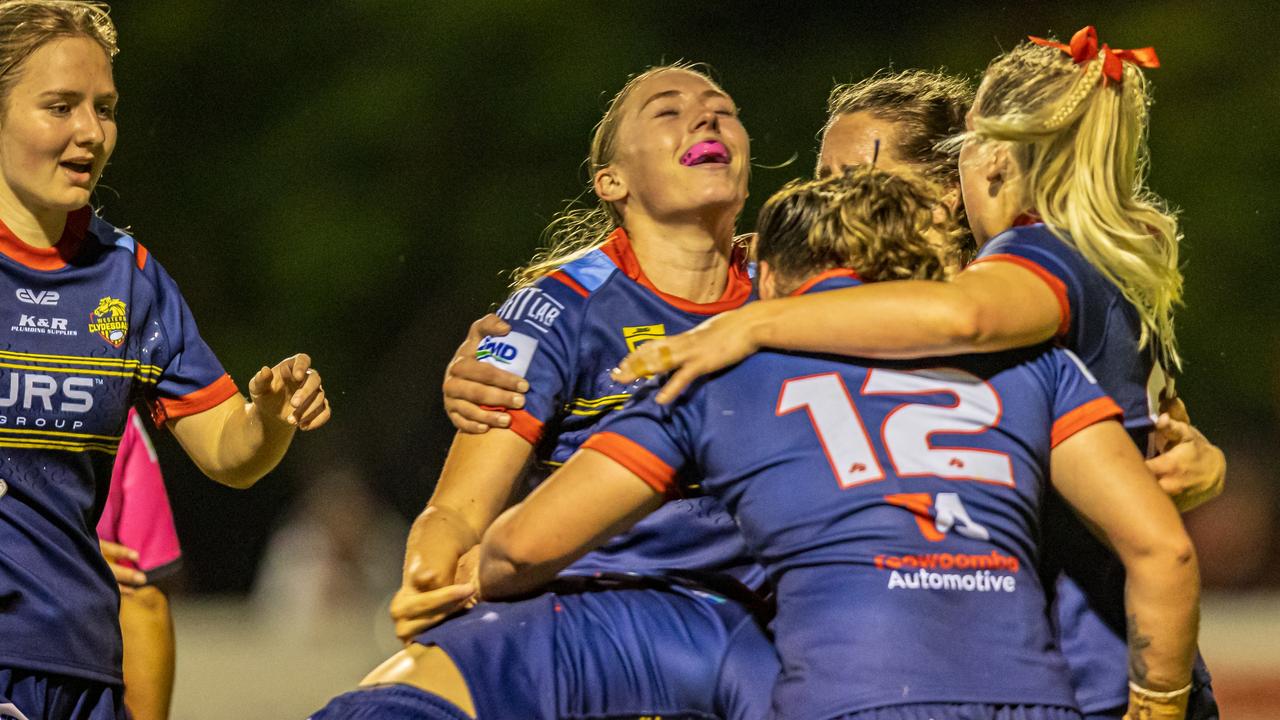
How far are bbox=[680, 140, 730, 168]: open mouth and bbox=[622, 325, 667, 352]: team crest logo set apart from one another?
1.54 feet

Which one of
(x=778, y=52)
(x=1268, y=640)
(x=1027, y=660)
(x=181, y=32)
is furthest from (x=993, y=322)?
(x=181, y=32)

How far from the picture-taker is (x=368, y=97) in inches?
478

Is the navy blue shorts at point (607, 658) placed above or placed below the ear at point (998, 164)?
below

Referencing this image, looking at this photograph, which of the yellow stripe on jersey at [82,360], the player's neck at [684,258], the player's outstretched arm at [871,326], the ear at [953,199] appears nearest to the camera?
the player's outstretched arm at [871,326]

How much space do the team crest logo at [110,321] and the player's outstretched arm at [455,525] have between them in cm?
81

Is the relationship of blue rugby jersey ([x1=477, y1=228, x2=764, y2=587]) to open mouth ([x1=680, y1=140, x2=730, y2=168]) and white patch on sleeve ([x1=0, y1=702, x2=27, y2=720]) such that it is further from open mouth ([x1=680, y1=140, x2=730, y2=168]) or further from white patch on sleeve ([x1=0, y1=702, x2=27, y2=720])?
white patch on sleeve ([x1=0, y1=702, x2=27, y2=720])

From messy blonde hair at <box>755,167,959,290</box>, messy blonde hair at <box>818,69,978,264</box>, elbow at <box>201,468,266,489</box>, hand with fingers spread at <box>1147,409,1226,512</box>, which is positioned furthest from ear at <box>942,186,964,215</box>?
elbow at <box>201,468,266,489</box>

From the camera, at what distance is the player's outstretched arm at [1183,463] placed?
378 cm

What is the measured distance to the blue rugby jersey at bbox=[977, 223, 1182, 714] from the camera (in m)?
3.53

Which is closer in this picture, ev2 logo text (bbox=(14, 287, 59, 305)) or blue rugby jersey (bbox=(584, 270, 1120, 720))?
blue rugby jersey (bbox=(584, 270, 1120, 720))

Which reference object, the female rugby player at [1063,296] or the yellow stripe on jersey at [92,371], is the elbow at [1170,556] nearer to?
the female rugby player at [1063,296]

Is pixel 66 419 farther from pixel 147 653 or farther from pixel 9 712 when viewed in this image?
pixel 147 653

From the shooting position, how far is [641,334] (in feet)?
13.5

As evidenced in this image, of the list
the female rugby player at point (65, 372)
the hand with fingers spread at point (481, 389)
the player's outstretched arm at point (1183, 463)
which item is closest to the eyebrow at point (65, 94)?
the female rugby player at point (65, 372)
